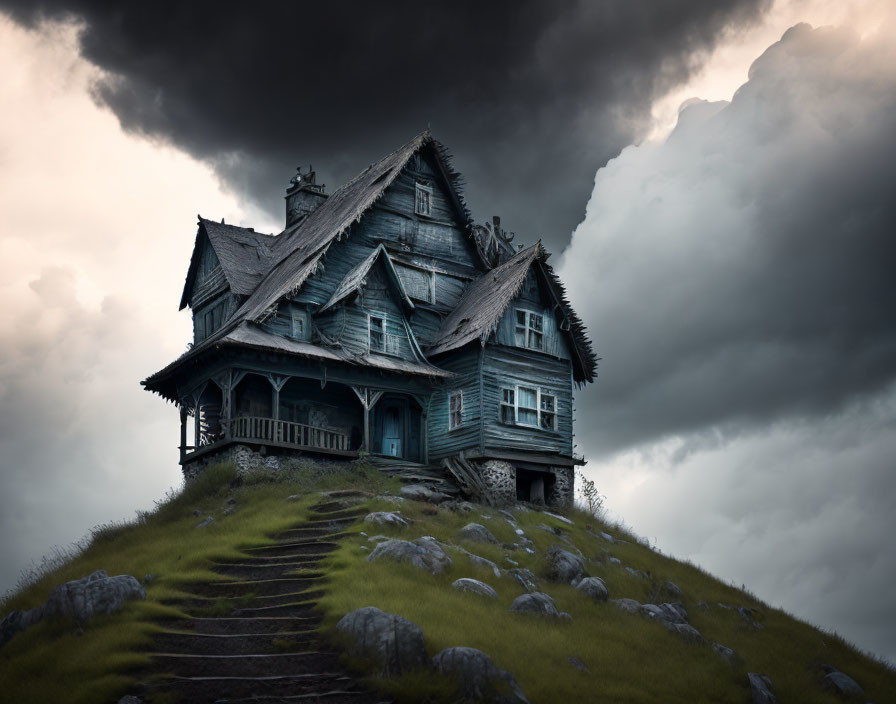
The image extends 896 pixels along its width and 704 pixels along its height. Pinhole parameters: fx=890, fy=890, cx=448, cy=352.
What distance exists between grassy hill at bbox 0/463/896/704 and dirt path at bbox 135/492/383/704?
31 centimetres

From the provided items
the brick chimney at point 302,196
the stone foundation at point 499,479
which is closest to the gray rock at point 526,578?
the stone foundation at point 499,479

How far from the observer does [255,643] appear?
50.5ft

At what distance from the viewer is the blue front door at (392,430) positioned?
116 feet

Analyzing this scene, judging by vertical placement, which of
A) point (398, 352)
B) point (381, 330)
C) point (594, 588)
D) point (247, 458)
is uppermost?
point (381, 330)

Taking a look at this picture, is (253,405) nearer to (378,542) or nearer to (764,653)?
(378,542)

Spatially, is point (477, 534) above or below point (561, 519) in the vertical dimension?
below

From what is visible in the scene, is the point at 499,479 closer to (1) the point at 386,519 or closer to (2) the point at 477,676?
(1) the point at 386,519

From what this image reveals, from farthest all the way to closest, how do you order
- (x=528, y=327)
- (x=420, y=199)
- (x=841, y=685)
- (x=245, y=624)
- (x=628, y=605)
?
(x=420, y=199)
(x=528, y=327)
(x=628, y=605)
(x=841, y=685)
(x=245, y=624)

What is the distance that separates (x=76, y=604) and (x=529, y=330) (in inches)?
904

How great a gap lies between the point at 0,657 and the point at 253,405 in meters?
18.2

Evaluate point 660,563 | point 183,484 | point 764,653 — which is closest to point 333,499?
point 183,484

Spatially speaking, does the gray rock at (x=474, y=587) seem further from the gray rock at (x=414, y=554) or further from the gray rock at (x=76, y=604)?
the gray rock at (x=76, y=604)

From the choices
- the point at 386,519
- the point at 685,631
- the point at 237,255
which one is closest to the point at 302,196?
the point at 237,255

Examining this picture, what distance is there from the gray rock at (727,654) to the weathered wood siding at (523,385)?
1471 cm
